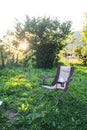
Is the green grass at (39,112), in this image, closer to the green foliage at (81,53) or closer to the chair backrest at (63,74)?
the chair backrest at (63,74)

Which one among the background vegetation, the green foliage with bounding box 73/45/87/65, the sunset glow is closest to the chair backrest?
the background vegetation

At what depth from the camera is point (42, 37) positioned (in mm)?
20188

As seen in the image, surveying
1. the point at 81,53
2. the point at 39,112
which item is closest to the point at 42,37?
the point at 81,53

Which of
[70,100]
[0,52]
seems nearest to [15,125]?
[70,100]

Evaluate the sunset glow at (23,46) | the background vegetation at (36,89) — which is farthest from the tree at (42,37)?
the sunset glow at (23,46)

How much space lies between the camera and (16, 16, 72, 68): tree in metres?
20.0

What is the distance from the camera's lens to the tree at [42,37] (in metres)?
20.0

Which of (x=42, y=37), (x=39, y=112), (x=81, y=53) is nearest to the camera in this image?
(x=39, y=112)

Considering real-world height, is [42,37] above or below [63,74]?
above

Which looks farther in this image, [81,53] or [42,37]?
[81,53]

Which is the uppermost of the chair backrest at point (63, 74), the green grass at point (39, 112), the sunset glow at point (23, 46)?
the sunset glow at point (23, 46)

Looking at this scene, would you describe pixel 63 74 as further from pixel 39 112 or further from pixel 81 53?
pixel 81 53

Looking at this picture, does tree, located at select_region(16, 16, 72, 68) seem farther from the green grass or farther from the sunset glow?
the green grass

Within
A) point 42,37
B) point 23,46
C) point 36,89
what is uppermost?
point 42,37
